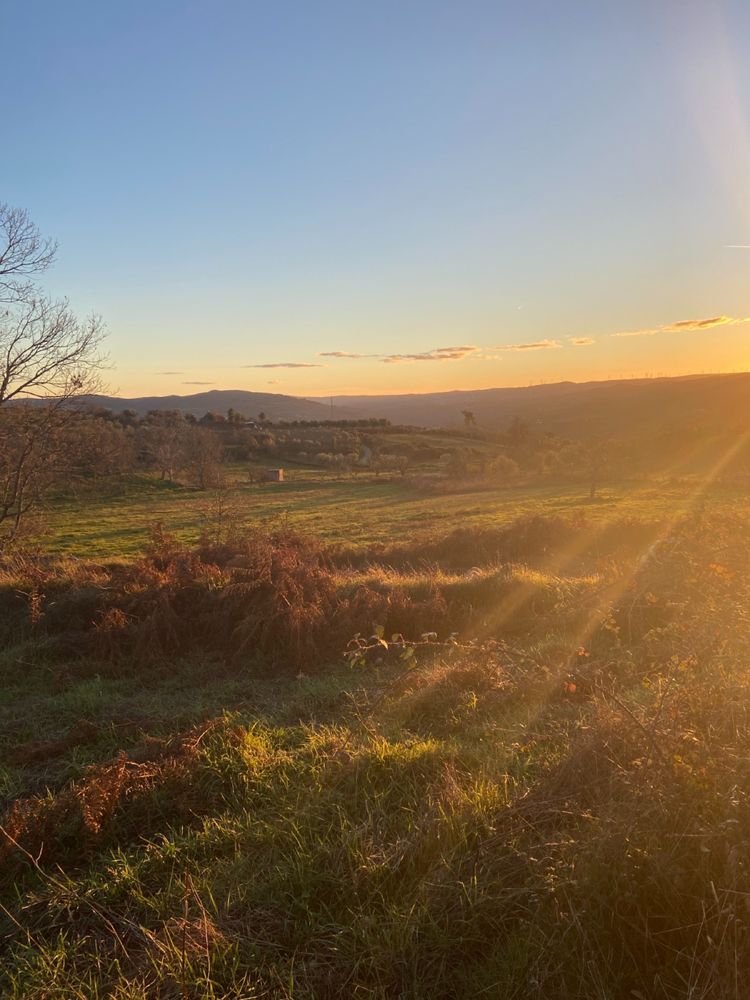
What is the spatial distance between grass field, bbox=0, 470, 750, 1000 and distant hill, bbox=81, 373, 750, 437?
41.8 m

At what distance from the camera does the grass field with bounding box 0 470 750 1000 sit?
2594 millimetres

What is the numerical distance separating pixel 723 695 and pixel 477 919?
106 inches

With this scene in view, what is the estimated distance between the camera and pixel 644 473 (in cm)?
4531

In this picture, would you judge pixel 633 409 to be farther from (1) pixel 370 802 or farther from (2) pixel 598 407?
(1) pixel 370 802

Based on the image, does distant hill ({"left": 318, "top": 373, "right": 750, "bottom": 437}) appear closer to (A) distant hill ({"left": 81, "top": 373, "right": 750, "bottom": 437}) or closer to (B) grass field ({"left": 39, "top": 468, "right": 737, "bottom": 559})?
(A) distant hill ({"left": 81, "top": 373, "right": 750, "bottom": 437})

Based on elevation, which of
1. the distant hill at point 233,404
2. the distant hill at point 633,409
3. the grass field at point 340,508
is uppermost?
the distant hill at point 233,404

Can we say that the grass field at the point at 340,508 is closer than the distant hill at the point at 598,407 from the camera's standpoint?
→ Yes

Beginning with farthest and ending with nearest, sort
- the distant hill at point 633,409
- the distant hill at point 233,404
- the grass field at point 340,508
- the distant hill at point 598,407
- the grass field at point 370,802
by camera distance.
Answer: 1. the distant hill at point 233,404
2. the distant hill at point 598,407
3. the distant hill at point 633,409
4. the grass field at point 340,508
5. the grass field at point 370,802

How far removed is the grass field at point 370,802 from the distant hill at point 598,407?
41788mm

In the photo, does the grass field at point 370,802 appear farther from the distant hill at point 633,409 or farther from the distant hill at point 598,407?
the distant hill at point 633,409

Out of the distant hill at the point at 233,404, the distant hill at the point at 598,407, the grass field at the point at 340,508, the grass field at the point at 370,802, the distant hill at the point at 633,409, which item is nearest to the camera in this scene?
the grass field at the point at 370,802

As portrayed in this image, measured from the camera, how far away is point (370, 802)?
153 inches

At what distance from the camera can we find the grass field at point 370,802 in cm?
259

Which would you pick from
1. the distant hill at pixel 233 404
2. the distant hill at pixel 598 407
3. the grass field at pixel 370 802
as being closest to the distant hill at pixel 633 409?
the distant hill at pixel 598 407
